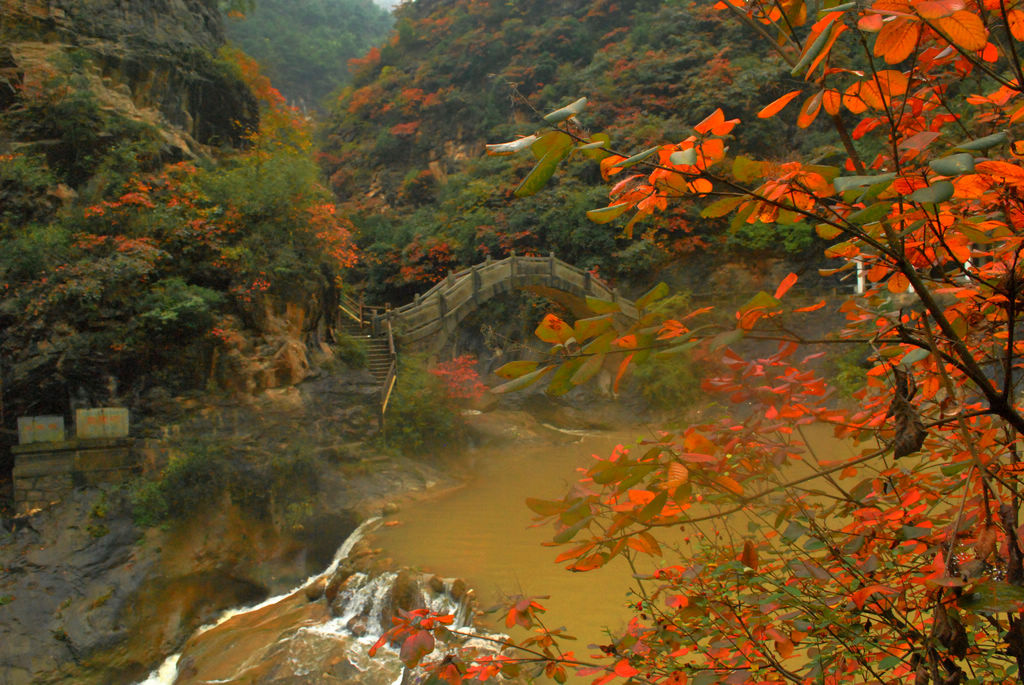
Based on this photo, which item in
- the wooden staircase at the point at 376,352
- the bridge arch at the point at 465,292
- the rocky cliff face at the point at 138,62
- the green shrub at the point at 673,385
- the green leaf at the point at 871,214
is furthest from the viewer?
the green shrub at the point at 673,385

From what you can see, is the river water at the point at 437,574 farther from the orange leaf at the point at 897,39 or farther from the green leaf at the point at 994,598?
the orange leaf at the point at 897,39

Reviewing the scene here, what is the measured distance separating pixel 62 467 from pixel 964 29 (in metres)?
9.18

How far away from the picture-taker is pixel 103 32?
11055 millimetres

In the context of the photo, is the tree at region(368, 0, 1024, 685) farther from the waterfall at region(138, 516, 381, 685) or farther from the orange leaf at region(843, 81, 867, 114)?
the waterfall at region(138, 516, 381, 685)

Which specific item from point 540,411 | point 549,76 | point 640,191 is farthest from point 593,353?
point 549,76

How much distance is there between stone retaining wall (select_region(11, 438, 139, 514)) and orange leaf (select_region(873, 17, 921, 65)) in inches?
354

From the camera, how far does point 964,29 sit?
2.41ft

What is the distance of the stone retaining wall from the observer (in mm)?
7215

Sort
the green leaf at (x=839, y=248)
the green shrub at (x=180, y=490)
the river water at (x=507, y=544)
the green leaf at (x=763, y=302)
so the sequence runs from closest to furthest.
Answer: the green leaf at (x=763, y=302) → the green leaf at (x=839, y=248) → the river water at (x=507, y=544) → the green shrub at (x=180, y=490)

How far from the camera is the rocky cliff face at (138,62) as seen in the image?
32.1ft

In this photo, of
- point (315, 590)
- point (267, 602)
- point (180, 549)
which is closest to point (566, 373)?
point (315, 590)

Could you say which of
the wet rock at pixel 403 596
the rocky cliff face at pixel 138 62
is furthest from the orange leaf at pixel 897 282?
the rocky cliff face at pixel 138 62

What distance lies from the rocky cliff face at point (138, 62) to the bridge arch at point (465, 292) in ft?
17.1

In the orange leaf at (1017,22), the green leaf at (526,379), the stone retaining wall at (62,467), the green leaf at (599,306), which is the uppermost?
the orange leaf at (1017,22)
